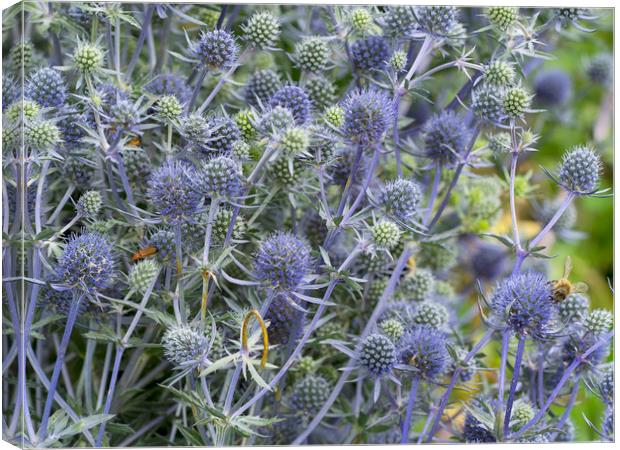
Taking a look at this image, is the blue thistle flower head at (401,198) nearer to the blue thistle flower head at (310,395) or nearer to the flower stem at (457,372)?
the flower stem at (457,372)

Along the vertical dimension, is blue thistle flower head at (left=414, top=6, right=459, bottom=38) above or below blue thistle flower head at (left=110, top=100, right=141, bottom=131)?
above

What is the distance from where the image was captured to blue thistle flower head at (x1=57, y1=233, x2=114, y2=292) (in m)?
1.28

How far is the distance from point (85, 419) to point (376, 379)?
19.7 inches

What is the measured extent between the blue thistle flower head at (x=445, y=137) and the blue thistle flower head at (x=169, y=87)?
47 cm

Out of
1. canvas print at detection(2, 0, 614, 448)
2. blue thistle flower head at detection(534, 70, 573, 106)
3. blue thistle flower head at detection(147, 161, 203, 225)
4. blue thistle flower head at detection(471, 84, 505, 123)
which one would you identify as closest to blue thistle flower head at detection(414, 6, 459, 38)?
canvas print at detection(2, 0, 614, 448)

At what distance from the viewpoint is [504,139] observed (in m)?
1.57

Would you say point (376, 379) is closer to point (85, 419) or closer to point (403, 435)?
point (403, 435)

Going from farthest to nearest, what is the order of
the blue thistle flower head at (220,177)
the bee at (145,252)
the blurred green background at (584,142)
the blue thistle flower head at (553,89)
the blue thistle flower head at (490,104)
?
the blurred green background at (584,142)
the blue thistle flower head at (553,89)
the blue thistle flower head at (490,104)
the bee at (145,252)
the blue thistle flower head at (220,177)

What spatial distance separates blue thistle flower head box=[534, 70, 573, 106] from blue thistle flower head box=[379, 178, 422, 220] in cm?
116

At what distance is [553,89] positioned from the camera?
2365 mm

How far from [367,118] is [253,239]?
30 centimetres

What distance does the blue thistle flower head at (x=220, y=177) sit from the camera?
4.12 feet

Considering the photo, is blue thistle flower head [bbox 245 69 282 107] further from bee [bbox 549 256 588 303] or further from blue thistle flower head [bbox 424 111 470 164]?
bee [bbox 549 256 588 303]

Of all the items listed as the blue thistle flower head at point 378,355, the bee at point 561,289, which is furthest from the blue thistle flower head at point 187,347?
the bee at point 561,289
